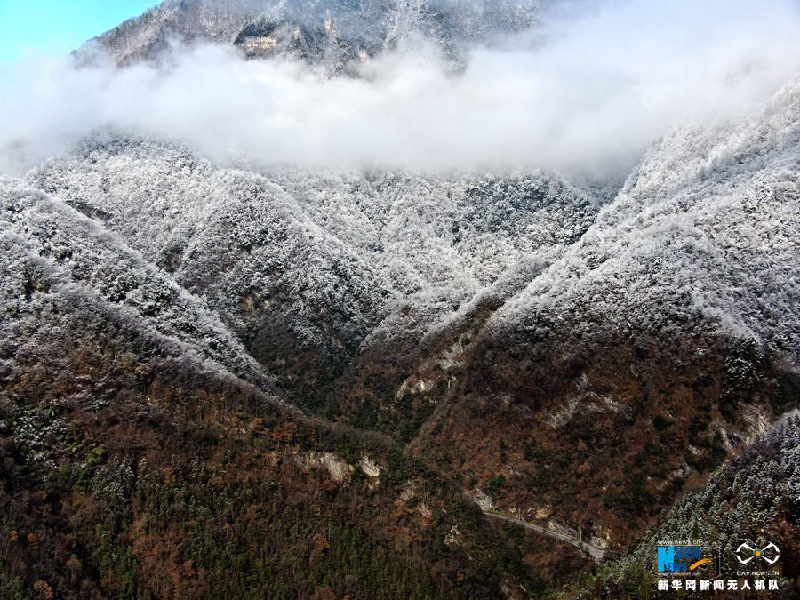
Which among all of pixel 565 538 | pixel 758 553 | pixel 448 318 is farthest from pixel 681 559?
pixel 448 318

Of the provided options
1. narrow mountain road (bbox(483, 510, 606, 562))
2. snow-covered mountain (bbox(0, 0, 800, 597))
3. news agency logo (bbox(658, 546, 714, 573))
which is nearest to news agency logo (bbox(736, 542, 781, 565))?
news agency logo (bbox(658, 546, 714, 573))

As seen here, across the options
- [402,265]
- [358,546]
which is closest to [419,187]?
[402,265]

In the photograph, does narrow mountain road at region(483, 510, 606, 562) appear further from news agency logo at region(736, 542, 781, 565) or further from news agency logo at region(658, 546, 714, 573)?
news agency logo at region(736, 542, 781, 565)

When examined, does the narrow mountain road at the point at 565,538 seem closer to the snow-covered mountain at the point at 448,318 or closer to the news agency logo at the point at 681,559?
the snow-covered mountain at the point at 448,318

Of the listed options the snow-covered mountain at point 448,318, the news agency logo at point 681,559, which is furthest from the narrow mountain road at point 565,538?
the news agency logo at point 681,559

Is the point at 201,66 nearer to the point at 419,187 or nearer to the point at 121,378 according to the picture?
the point at 419,187
